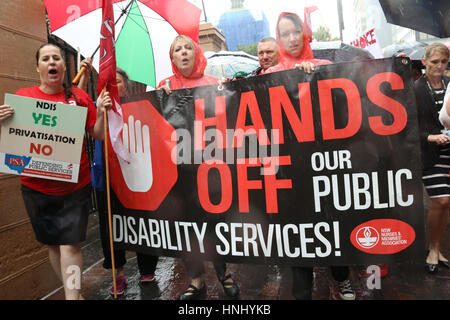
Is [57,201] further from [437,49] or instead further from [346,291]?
[437,49]

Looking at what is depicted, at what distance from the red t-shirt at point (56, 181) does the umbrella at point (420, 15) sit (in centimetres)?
446

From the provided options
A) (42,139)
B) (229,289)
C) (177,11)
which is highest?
(177,11)

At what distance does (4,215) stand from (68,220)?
780 mm

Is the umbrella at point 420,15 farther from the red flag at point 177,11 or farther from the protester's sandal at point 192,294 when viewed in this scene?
the protester's sandal at point 192,294

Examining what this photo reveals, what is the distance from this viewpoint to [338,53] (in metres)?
5.47

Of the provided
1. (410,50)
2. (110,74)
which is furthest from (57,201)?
(410,50)

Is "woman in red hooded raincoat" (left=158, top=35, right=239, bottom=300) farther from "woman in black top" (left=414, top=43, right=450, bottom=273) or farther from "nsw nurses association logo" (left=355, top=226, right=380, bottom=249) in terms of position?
"woman in black top" (left=414, top=43, right=450, bottom=273)

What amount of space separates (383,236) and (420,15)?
4123 millimetres

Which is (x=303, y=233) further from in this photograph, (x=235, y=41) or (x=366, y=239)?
(x=235, y=41)

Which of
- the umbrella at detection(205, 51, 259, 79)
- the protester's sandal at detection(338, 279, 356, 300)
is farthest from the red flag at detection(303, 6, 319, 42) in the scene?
the umbrella at detection(205, 51, 259, 79)

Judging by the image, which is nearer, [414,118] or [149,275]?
[414,118]

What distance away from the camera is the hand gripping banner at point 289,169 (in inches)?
89.0
